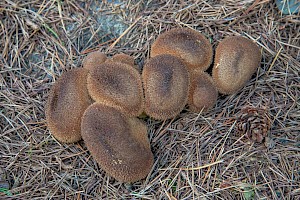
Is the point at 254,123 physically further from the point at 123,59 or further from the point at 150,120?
the point at 123,59

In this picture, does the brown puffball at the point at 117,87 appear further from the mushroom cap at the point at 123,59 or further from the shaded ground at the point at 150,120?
the shaded ground at the point at 150,120

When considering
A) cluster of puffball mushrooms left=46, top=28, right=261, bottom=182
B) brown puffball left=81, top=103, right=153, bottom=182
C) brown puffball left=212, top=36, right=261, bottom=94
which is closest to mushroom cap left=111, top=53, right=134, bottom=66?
cluster of puffball mushrooms left=46, top=28, right=261, bottom=182

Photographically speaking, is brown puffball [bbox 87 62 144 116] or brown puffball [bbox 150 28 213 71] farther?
brown puffball [bbox 150 28 213 71]

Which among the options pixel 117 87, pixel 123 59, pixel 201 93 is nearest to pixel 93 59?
pixel 123 59

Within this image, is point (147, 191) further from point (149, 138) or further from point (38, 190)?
point (38, 190)

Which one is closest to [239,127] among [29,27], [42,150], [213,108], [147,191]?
[213,108]

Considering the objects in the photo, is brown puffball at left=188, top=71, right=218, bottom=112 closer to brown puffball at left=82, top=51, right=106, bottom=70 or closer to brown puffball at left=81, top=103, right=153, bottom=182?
brown puffball at left=81, top=103, right=153, bottom=182
